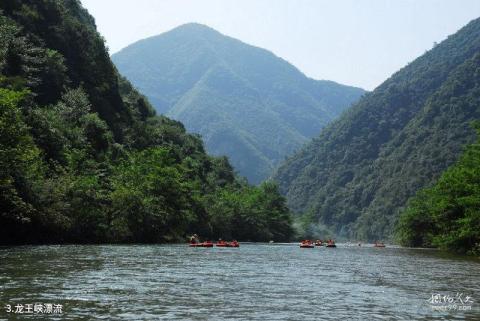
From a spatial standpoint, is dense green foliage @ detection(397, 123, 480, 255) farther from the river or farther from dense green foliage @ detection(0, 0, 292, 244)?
dense green foliage @ detection(0, 0, 292, 244)

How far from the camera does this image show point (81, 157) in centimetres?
7656

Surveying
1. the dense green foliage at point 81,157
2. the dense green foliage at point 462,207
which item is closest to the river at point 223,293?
the dense green foliage at point 81,157

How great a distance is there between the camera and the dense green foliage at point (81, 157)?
179ft

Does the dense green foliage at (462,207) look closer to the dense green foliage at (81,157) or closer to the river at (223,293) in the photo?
the river at (223,293)

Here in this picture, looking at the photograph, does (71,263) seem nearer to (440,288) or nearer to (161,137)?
(440,288)

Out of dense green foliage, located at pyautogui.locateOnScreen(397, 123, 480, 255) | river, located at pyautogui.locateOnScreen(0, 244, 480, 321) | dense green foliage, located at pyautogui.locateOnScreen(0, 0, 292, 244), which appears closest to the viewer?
river, located at pyautogui.locateOnScreen(0, 244, 480, 321)

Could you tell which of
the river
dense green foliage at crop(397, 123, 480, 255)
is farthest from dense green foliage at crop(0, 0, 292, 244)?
dense green foliage at crop(397, 123, 480, 255)

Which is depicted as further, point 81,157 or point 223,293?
point 81,157

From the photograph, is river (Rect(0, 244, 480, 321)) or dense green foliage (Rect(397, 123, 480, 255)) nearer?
river (Rect(0, 244, 480, 321))

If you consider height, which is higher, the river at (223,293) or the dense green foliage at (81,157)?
the dense green foliage at (81,157)

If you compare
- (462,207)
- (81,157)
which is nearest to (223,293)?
(462,207)

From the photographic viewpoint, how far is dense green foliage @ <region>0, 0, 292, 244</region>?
54.7 metres

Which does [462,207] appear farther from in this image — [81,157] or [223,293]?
[223,293]

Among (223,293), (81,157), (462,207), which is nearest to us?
(223,293)
